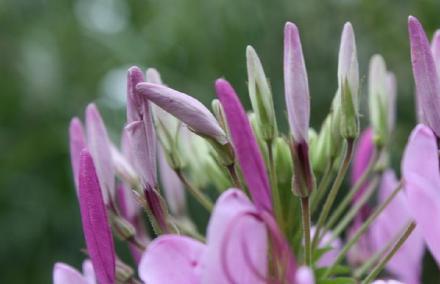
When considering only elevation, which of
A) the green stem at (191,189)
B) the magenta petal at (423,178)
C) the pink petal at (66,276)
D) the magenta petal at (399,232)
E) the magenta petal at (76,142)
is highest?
the magenta petal at (76,142)

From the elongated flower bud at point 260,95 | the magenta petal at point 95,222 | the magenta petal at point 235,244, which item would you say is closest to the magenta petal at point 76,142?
the magenta petal at point 95,222

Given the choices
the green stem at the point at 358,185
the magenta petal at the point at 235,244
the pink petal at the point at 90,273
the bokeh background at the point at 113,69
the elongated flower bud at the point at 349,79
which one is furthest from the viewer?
the bokeh background at the point at 113,69

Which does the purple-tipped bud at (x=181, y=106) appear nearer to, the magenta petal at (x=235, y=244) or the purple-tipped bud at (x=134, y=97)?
the purple-tipped bud at (x=134, y=97)

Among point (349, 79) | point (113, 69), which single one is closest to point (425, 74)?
point (349, 79)

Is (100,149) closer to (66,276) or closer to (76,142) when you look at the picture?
(76,142)

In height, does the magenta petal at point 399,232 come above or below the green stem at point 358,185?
below
